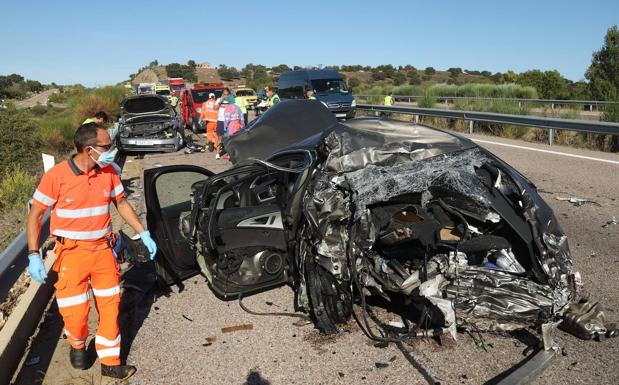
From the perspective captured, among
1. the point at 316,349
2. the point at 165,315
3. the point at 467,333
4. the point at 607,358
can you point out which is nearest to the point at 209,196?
the point at 165,315

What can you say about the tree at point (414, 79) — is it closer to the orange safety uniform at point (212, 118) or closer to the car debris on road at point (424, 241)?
the orange safety uniform at point (212, 118)

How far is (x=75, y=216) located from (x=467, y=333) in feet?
9.83

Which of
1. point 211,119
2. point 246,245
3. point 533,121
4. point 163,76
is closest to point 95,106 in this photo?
point 211,119

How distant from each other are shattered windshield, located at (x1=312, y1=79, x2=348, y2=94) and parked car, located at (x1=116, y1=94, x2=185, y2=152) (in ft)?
25.1

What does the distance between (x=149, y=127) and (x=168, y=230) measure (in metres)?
12.7

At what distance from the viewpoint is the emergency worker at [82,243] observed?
366 cm

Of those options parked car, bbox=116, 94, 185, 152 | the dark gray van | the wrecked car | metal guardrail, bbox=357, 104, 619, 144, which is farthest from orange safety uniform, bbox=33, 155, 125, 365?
the dark gray van

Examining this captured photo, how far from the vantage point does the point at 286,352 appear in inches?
157

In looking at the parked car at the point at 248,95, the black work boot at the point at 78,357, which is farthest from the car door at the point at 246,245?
the parked car at the point at 248,95

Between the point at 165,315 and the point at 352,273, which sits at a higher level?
the point at 352,273

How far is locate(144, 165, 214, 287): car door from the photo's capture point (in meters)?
5.11

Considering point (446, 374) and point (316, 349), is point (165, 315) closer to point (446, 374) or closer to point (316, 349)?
point (316, 349)

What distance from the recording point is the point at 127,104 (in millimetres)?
17953

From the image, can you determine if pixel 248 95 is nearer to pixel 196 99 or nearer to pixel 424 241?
pixel 196 99
